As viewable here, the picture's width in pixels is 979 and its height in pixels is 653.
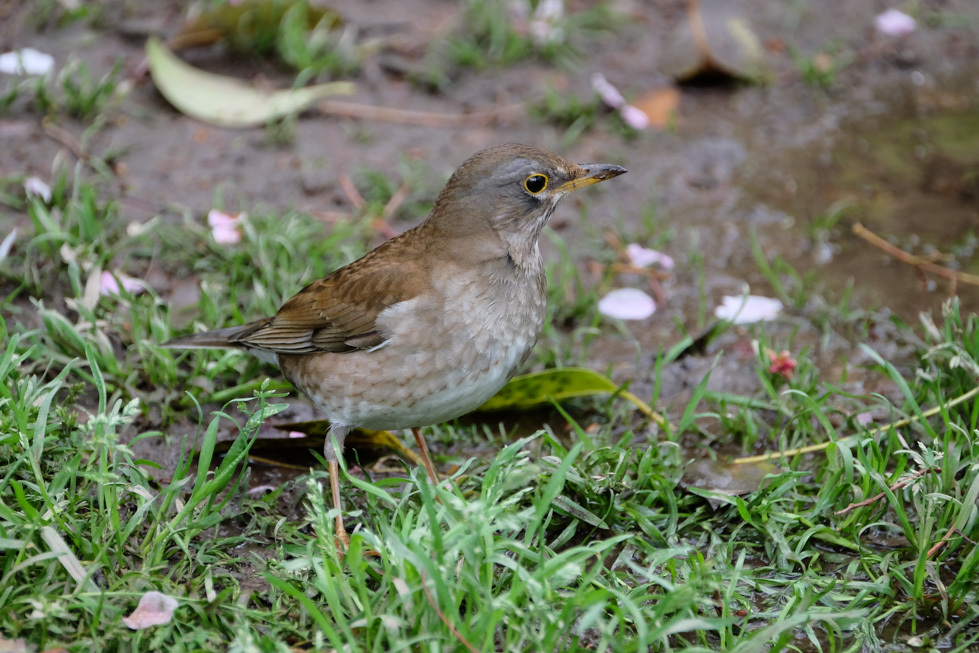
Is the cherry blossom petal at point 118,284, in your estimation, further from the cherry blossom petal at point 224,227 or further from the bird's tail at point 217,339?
the bird's tail at point 217,339

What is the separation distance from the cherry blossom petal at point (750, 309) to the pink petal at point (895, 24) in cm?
395

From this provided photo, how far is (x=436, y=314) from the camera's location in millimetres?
4301

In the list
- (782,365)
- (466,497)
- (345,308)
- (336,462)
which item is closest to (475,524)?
(466,497)

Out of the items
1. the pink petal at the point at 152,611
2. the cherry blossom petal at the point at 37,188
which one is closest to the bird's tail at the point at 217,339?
the pink petal at the point at 152,611

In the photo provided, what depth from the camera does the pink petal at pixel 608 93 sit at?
7613 millimetres

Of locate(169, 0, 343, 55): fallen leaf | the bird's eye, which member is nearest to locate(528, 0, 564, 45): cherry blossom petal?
locate(169, 0, 343, 55): fallen leaf

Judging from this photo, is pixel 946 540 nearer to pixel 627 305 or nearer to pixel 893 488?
pixel 893 488

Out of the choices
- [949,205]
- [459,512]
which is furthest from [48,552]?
[949,205]

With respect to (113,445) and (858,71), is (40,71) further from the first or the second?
(858,71)

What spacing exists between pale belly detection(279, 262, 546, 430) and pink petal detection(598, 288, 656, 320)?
5.32 ft

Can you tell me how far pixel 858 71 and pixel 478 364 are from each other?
5.59 meters

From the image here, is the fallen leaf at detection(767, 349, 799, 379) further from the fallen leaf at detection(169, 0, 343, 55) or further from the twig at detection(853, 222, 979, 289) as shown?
the fallen leaf at detection(169, 0, 343, 55)

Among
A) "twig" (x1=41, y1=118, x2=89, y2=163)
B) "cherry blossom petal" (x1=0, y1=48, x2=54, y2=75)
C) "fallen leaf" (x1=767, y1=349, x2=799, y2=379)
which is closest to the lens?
"fallen leaf" (x1=767, y1=349, x2=799, y2=379)

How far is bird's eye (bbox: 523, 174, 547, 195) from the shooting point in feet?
14.9
